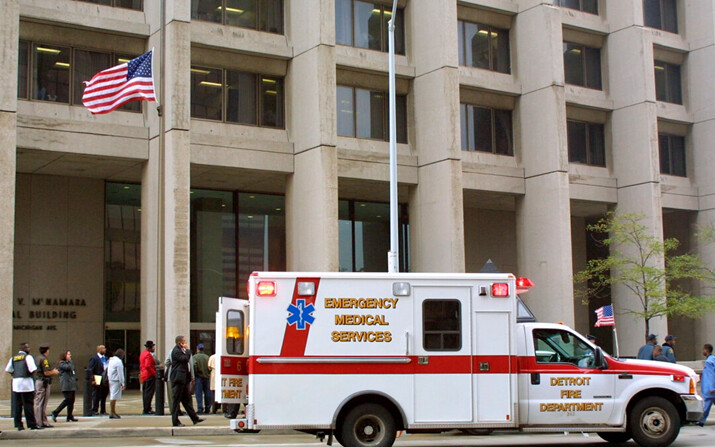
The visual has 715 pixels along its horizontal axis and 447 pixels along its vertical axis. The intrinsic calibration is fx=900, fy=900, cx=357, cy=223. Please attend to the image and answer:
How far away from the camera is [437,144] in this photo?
3281cm

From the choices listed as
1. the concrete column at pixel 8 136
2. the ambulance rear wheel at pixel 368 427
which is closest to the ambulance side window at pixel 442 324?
the ambulance rear wheel at pixel 368 427

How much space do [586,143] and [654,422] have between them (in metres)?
27.0

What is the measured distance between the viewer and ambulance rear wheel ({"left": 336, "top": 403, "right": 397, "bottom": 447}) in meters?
12.7

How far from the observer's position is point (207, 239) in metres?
34.8

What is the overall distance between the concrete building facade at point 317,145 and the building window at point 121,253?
7 centimetres

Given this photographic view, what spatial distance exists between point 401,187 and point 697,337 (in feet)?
53.5

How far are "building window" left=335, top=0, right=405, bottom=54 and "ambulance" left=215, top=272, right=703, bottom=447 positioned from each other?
21676 mm

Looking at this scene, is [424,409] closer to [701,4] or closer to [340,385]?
[340,385]

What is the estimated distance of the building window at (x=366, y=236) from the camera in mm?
37500

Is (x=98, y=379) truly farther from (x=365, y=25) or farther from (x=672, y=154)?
(x=672, y=154)

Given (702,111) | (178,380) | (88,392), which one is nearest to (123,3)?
(88,392)

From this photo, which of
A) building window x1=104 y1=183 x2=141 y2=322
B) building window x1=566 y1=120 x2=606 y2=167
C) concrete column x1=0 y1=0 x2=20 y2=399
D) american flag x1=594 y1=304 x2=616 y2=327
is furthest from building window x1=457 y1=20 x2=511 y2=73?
concrete column x1=0 y1=0 x2=20 y2=399

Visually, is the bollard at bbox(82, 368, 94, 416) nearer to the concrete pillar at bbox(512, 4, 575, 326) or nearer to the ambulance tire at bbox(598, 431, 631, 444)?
the ambulance tire at bbox(598, 431, 631, 444)

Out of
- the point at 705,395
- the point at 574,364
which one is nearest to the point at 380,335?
the point at 574,364
